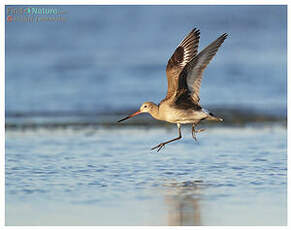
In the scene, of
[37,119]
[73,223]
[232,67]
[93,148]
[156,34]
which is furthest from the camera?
[156,34]

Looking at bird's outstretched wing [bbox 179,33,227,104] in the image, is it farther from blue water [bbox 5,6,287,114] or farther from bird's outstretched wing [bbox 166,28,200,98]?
blue water [bbox 5,6,287,114]

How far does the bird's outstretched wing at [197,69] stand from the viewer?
275 inches

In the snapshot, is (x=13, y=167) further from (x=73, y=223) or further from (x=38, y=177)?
(x=73, y=223)

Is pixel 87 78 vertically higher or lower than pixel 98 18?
lower

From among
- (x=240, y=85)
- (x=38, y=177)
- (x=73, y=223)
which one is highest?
(x=240, y=85)

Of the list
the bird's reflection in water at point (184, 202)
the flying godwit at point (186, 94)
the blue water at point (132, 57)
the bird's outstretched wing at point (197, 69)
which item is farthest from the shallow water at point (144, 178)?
the blue water at point (132, 57)

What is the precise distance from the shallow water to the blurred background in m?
0.01

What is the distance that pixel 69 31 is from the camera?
22.0 m

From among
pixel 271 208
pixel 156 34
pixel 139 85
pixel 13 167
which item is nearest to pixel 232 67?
pixel 139 85

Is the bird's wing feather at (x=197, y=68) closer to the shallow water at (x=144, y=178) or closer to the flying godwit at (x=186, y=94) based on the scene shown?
the flying godwit at (x=186, y=94)

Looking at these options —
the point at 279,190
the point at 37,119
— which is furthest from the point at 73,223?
the point at 37,119

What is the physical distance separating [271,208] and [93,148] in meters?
3.39

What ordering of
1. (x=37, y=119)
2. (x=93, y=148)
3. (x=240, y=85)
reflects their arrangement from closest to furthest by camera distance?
(x=93, y=148), (x=37, y=119), (x=240, y=85)

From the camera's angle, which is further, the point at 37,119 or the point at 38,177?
the point at 37,119
